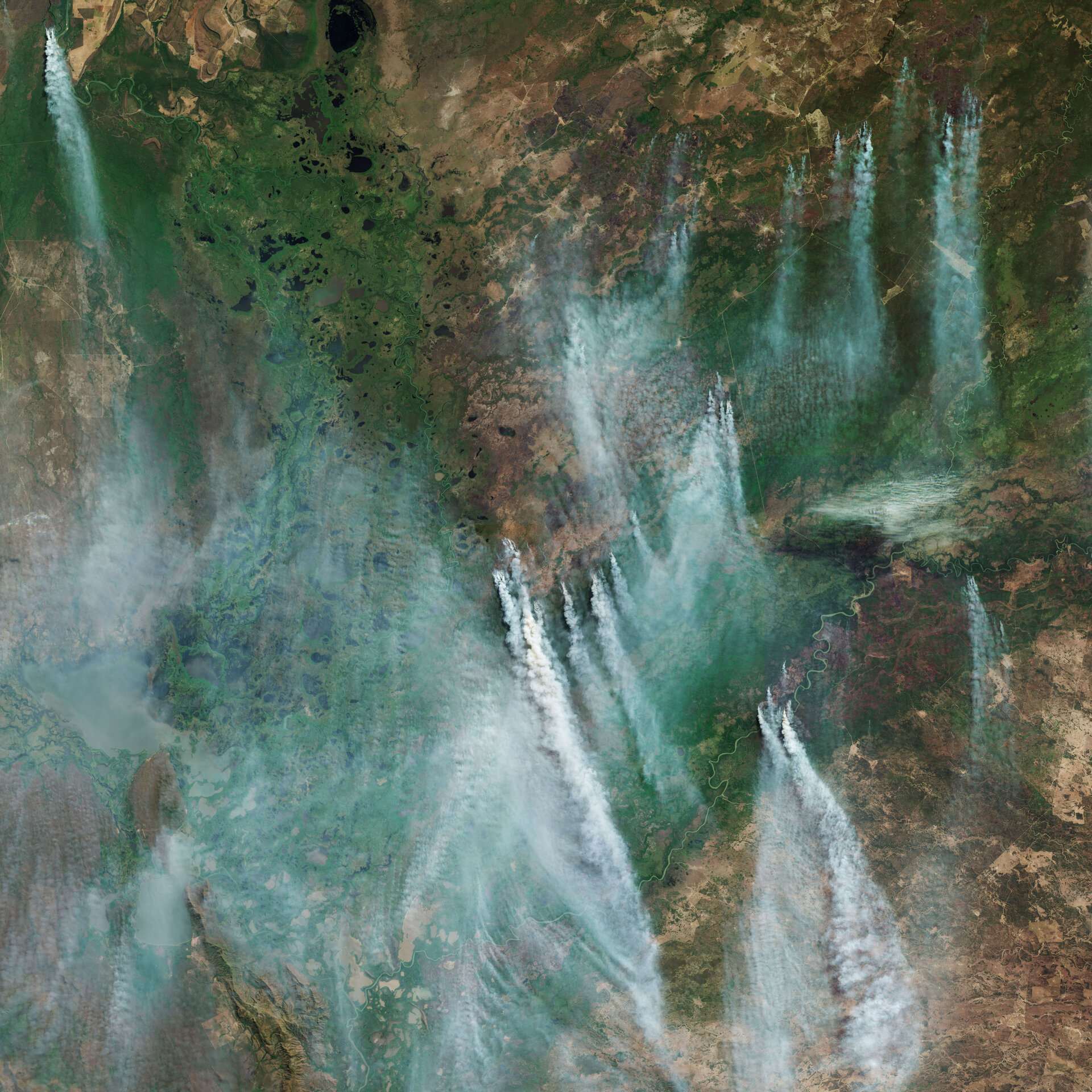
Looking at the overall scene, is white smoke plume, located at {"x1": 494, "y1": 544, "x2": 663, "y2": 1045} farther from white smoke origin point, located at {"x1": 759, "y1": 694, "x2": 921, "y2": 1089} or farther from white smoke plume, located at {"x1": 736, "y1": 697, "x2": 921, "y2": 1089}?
white smoke origin point, located at {"x1": 759, "y1": 694, "x2": 921, "y2": 1089}

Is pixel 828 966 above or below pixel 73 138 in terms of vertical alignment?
below

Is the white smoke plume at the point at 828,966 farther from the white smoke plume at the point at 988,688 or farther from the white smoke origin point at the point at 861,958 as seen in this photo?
the white smoke plume at the point at 988,688

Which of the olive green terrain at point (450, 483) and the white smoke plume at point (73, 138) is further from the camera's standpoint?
the white smoke plume at point (73, 138)

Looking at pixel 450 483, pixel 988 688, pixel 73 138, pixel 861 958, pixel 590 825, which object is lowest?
pixel 861 958

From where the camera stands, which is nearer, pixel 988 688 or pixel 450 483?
pixel 988 688

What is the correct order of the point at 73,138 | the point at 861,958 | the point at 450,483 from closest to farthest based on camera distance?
the point at 861,958
the point at 450,483
the point at 73,138

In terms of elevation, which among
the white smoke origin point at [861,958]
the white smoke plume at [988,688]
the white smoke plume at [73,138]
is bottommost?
the white smoke origin point at [861,958]

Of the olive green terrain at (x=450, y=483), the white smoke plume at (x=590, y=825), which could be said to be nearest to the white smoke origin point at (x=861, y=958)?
the olive green terrain at (x=450, y=483)

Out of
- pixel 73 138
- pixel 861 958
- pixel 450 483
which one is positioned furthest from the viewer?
pixel 73 138

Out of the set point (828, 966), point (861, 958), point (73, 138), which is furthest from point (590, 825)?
point (73, 138)

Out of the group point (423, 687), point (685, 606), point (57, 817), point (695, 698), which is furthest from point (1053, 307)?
point (57, 817)

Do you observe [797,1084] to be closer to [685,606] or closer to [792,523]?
[685,606]

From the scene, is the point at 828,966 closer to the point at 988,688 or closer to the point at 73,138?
the point at 988,688
